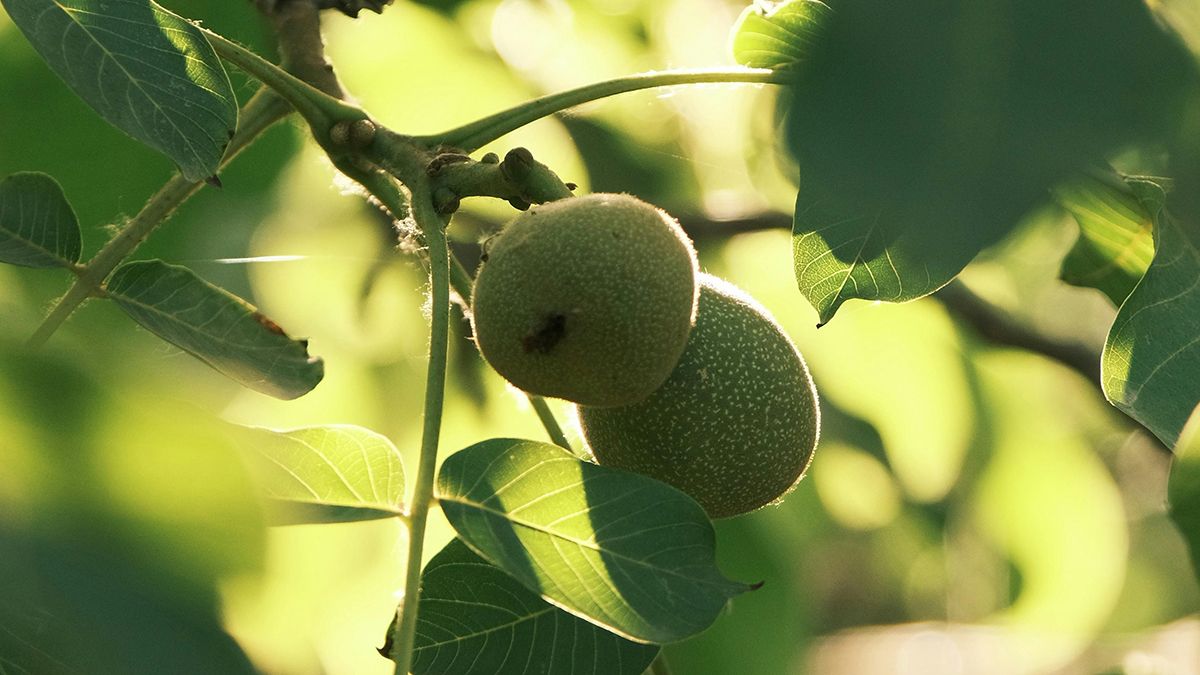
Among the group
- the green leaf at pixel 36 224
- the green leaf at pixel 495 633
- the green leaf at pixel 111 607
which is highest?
the green leaf at pixel 36 224

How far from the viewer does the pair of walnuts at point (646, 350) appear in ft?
3.26

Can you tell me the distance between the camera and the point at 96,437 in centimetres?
49

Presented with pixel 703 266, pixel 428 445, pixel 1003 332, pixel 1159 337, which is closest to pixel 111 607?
pixel 428 445

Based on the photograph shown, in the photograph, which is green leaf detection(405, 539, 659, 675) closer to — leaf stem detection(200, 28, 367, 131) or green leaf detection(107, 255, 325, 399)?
green leaf detection(107, 255, 325, 399)

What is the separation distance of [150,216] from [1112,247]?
3.18ft

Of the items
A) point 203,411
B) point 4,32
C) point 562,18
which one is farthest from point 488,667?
point 562,18

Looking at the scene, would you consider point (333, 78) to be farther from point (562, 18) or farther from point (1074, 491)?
point (1074, 491)

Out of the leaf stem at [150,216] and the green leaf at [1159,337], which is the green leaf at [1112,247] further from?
the leaf stem at [150,216]

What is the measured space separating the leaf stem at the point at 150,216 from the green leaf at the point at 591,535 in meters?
0.36

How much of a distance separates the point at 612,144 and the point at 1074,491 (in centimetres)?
107

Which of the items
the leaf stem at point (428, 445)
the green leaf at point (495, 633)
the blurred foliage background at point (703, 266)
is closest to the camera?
the leaf stem at point (428, 445)

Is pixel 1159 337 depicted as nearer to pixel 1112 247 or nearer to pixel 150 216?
pixel 1112 247

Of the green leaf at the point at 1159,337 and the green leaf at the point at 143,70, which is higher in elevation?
the green leaf at the point at 143,70

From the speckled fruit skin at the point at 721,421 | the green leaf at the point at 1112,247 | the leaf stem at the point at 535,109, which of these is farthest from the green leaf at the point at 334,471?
the green leaf at the point at 1112,247
